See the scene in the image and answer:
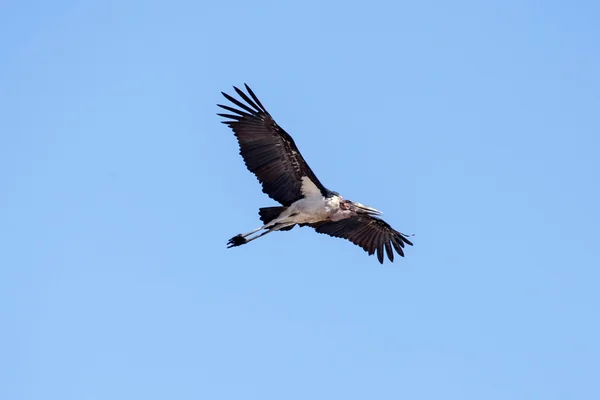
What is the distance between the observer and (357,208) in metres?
31.1

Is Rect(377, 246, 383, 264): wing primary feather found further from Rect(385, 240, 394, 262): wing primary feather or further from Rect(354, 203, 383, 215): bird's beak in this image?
Rect(354, 203, 383, 215): bird's beak

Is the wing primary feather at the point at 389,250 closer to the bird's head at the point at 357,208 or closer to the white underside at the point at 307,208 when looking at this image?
the bird's head at the point at 357,208

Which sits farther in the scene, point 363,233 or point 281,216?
point 363,233

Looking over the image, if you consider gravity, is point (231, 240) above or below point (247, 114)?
below

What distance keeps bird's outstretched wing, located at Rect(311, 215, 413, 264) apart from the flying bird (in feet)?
0.64

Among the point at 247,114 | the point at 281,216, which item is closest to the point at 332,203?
the point at 281,216

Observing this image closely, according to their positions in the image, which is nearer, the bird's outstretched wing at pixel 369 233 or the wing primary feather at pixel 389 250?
the bird's outstretched wing at pixel 369 233

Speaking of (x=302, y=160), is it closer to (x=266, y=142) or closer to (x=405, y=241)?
(x=266, y=142)

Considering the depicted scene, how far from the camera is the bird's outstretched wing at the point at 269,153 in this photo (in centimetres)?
2880

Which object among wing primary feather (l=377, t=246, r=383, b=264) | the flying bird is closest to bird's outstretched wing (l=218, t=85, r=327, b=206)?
the flying bird

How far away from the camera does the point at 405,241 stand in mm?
32781

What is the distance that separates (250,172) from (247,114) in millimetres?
1470

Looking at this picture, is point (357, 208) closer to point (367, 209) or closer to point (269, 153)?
point (367, 209)

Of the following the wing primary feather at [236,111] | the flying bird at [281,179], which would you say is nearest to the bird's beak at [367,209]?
the flying bird at [281,179]
